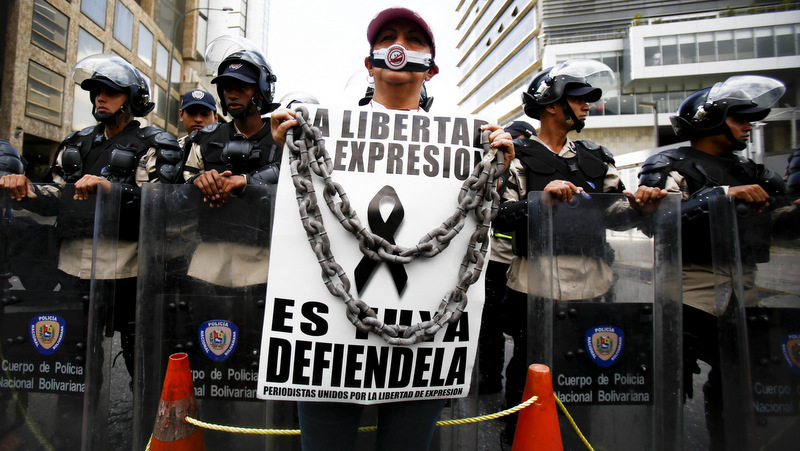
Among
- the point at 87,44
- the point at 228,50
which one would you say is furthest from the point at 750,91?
the point at 87,44

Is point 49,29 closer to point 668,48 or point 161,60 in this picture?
point 161,60

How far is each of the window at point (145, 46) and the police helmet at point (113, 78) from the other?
22986 millimetres

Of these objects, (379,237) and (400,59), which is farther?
(400,59)

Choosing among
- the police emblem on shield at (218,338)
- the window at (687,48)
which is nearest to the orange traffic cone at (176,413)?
the police emblem on shield at (218,338)

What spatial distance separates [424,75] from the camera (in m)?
1.71

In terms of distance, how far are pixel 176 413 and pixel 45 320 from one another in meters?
0.98

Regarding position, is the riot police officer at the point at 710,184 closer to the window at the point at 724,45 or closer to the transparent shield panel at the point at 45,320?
the transparent shield panel at the point at 45,320

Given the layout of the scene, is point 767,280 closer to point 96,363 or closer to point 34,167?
point 96,363

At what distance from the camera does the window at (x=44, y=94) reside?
1491 centimetres

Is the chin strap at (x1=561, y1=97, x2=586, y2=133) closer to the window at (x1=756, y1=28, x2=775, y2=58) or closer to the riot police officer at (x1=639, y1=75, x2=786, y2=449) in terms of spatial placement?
the riot police officer at (x1=639, y1=75, x2=786, y2=449)

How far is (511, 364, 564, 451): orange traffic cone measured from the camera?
1853mm

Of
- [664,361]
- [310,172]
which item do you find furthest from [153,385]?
[664,361]

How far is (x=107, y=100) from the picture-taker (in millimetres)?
3029

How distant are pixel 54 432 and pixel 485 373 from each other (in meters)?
2.88
